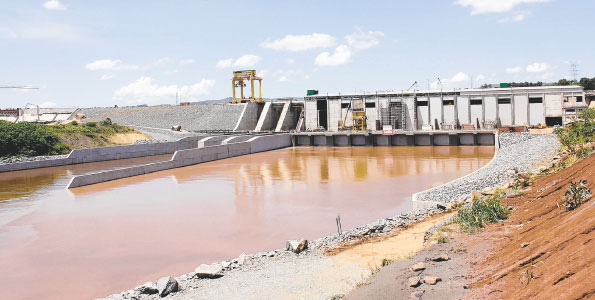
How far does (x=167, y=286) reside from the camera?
11086mm

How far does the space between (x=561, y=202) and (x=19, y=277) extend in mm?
15190

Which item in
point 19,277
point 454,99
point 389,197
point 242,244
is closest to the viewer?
point 19,277

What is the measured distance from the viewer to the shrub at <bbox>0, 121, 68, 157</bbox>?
4591 centimetres

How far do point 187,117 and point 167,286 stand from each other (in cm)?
6936

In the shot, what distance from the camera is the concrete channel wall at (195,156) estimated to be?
106 ft

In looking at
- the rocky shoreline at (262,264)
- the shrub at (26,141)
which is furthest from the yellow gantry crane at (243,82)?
the rocky shoreline at (262,264)

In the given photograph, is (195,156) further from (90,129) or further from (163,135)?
(90,129)

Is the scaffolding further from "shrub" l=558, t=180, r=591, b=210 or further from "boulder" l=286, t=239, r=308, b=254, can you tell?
"shrub" l=558, t=180, r=591, b=210

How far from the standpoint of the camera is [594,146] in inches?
796

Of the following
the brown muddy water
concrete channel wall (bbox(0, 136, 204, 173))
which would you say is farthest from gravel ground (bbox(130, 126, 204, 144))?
the brown muddy water

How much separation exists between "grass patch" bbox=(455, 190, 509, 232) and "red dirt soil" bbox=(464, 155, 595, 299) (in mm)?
746

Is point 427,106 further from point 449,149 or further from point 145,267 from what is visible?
point 145,267

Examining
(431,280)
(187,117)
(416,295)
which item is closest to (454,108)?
(187,117)

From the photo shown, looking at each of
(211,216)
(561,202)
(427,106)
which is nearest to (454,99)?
(427,106)
